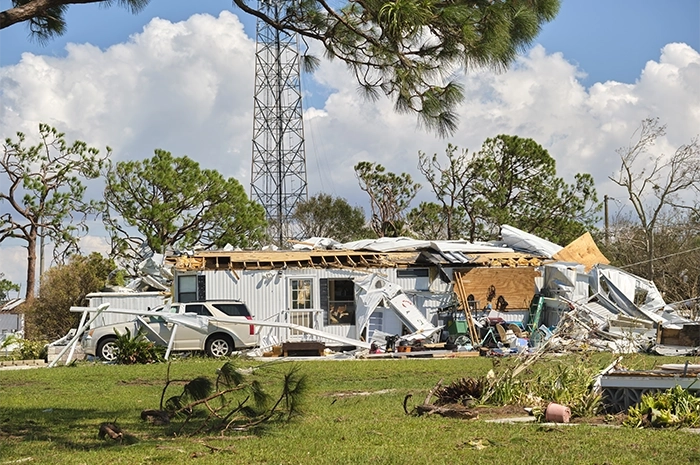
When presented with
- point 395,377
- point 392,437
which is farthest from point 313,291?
point 392,437

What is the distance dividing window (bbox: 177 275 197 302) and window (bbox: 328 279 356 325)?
4026 millimetres

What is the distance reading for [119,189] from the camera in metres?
37.1

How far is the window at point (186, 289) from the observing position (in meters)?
25.4

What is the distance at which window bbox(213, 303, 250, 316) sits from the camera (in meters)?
22.6

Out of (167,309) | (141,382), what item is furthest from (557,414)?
(167,309)

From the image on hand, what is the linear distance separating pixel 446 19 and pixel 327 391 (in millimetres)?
7314

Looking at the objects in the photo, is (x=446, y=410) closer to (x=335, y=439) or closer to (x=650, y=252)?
(x=335, y=439)

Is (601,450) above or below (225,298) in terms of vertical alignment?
below

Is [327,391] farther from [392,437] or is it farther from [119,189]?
[119,189]

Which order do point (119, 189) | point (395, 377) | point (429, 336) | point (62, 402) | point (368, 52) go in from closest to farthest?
point (368, 52) → point (62, 402) → point (395, 377) → point (429, 336) → point (119, 189)

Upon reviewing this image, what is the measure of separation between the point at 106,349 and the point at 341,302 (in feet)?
23.8

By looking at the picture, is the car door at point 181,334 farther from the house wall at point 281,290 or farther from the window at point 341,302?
the window at point 341,302

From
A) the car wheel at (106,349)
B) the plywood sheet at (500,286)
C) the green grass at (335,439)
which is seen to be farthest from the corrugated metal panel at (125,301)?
the green grass at (335,439)

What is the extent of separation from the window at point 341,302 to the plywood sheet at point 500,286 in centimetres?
321
